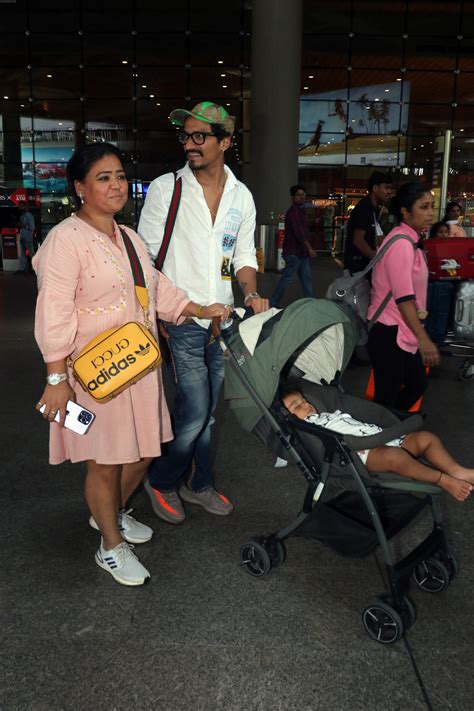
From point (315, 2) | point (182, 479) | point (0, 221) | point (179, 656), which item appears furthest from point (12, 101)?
point (179, 656)

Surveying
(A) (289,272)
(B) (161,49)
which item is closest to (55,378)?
(A) (289,272)

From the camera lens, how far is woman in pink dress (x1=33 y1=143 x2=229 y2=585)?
257 centimetres

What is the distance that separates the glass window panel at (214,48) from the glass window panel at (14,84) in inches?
230

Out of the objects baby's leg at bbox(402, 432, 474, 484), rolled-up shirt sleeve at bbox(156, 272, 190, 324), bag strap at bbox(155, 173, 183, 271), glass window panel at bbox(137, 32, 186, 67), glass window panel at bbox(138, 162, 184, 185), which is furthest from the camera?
glass window panel at bbox(138, 162, 184, 185)

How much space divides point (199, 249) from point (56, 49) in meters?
21.6

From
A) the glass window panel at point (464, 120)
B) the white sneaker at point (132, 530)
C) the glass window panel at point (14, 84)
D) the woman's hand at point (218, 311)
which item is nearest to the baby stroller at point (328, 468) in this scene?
the woman's hand at point (218, 311)

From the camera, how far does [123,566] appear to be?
118 inches

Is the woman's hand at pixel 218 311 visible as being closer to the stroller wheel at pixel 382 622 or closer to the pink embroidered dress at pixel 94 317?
the pink embroidered dress at pixel 94 317

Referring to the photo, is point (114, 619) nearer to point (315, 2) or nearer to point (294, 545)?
point (294, 545)

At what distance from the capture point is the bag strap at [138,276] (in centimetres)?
282

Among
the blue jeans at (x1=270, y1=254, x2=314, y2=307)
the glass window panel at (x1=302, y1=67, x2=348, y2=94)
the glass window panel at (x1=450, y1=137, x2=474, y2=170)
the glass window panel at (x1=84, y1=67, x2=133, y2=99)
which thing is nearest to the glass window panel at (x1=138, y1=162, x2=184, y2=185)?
the glass window panel at (x1=84, y1=67, x2=133, y2=99)

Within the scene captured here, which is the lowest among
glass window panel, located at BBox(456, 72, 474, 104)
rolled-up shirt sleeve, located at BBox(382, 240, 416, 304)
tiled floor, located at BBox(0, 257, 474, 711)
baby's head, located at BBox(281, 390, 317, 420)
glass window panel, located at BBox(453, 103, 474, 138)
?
tiled floor, located at BBox(0, 257, 474, 711)

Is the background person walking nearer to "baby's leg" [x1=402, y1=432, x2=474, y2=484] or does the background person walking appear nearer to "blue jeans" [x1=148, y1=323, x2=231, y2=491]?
"blue jeans" [x1=148, y1=323, x2=231, y2=491]

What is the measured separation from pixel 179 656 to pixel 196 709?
28 cm
